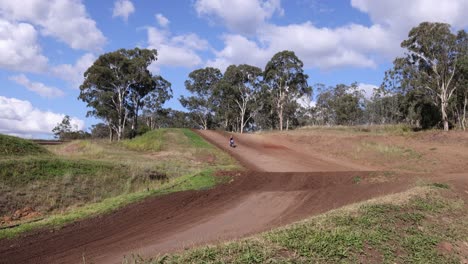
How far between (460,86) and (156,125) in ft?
185

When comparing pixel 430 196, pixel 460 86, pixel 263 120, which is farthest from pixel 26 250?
pixel 263 120

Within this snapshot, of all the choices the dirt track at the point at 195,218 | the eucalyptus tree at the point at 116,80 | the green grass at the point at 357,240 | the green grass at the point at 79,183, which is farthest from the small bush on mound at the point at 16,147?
the eucalyptus tree at the point at 116,80

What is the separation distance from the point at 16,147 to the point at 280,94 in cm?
4124

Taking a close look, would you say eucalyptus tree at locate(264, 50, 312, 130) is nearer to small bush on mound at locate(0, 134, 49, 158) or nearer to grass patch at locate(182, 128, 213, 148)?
grass patch at locate(182, 128, 213, 148)

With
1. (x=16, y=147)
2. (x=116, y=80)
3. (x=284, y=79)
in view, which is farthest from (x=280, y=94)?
(x=16, y=147)

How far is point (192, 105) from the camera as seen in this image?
214 ft

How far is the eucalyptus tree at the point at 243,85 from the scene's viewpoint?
192 feet

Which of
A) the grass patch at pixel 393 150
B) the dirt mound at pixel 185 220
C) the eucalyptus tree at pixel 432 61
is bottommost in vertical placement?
the dirt mound at pixel 185 220

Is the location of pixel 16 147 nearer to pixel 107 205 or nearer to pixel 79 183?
pixel 79 183

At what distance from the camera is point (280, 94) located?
57.0 meters

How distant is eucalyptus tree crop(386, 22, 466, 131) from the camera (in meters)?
34.8

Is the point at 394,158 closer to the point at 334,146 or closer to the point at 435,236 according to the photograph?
the point at 334,146

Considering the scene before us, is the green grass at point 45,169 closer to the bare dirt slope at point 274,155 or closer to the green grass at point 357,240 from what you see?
the bare dirt slope at point 274,155

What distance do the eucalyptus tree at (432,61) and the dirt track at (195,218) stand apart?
23.9 m
